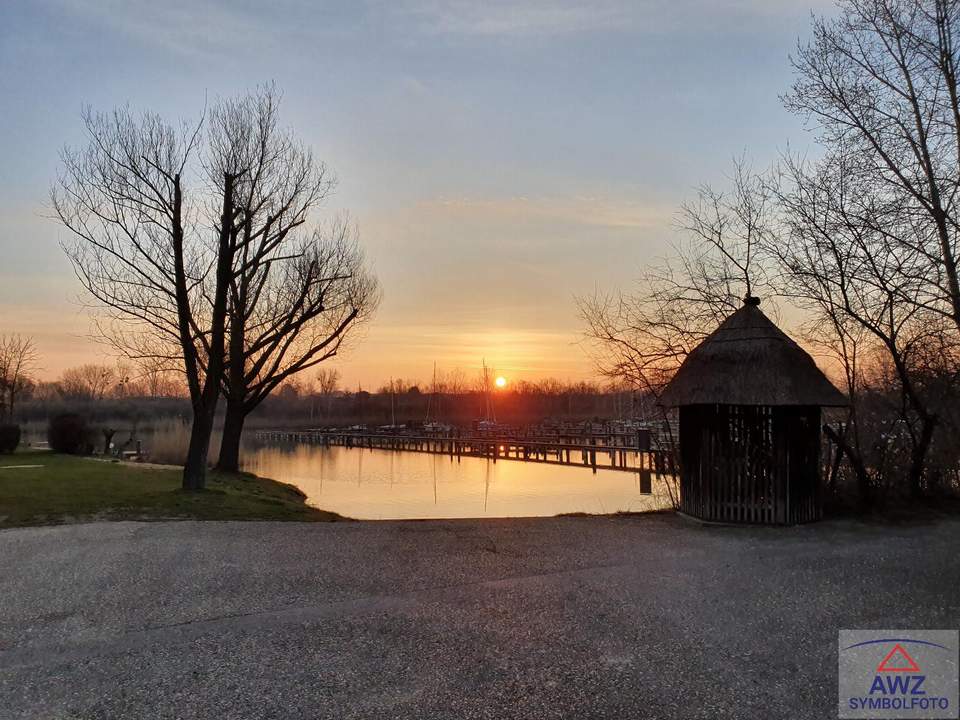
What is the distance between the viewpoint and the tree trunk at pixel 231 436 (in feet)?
67.8

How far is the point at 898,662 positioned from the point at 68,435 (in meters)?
26.4

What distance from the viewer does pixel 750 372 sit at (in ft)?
32.1

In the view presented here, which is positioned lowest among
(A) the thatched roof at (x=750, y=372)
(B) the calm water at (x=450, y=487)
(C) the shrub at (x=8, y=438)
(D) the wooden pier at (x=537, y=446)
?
(B) the calm water at (x=450, y=487)

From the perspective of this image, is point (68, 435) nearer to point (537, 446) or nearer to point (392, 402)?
point (537, 446)

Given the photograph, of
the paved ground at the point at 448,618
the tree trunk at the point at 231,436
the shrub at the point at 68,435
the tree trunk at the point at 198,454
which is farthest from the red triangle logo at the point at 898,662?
the shrub at the point at 68,435

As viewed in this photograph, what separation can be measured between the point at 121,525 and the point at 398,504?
993cm

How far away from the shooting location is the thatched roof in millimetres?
9562

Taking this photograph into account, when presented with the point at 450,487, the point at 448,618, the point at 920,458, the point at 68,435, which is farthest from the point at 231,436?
the point at 920,458

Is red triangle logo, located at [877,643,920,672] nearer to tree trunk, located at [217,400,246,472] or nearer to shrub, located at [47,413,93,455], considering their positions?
tree trunk, located at [217,400,246,472]

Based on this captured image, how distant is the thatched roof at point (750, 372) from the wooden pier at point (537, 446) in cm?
1459

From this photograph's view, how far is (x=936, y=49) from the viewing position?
414 inches

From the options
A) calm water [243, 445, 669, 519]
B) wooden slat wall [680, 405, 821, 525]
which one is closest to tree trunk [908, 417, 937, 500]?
wooden slat wall [680, 405, 821, 525]
